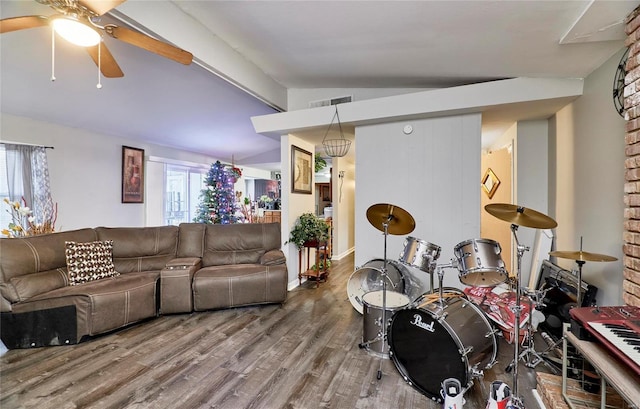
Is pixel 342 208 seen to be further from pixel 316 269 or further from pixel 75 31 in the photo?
pixel 75 31

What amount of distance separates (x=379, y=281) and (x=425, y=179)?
1.31 metres

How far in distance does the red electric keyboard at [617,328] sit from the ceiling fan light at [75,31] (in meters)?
3.16

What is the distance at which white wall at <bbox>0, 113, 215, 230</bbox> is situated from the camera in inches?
150

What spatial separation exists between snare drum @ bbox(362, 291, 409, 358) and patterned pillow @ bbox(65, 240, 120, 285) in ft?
9.50

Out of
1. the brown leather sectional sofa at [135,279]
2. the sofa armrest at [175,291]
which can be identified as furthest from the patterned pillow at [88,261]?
the sofa armrest at [175,291]

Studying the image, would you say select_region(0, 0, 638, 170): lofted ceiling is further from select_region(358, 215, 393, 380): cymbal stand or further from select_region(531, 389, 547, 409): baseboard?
select_region(531, 389, 547, 409): baseboard

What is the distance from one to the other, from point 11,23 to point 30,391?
241 centimetres

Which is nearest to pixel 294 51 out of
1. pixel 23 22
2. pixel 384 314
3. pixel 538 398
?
pixel 23 22

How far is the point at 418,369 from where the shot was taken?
1830mm

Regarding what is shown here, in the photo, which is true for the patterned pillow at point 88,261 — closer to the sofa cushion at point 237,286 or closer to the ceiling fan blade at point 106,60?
the sofa cushion at point 237,286

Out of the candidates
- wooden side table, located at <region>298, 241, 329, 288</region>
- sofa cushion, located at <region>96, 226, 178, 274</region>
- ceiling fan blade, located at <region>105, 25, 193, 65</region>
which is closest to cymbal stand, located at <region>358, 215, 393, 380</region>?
wooden side table, located at <region>298, 241, 329, 288</region>

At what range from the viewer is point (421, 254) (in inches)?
83.3

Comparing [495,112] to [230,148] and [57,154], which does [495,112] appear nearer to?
[230,148]

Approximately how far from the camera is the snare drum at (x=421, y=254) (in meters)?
2.06
